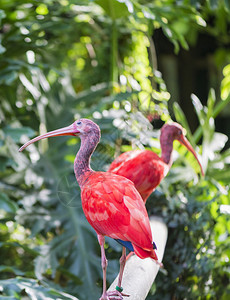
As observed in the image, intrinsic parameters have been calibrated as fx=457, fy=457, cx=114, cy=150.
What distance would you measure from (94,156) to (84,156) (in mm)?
253

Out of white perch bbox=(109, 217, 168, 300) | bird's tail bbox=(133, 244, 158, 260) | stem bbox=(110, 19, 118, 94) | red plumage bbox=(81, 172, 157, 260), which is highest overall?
red plumage bbox=(81, 172, 157, 260)

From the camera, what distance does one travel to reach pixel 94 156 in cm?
127

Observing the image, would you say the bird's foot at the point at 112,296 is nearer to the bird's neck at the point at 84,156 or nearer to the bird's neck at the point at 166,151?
the bird's neck at the point at 84,156

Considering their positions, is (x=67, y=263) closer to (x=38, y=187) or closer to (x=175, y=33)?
(x=38, y=187)

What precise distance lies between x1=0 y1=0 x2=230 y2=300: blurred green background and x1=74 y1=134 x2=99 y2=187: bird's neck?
0.19 meters

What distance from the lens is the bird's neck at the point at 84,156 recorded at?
1.01 m

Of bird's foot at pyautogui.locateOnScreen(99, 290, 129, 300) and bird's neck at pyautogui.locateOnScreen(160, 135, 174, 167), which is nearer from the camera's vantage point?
bird's foot at pyautogui.locateOnScreen(99, 290, 129, 300)

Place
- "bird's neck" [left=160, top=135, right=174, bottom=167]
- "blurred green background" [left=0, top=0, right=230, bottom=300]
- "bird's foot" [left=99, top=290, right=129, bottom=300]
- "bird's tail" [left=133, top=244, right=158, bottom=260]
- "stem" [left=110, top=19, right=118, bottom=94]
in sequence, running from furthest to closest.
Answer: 1. "stem" [left=110, top=19, right=118, bottom=94]
2. "blurred green background" [left=0, top=0, right=230, bottom=300]
3. "bird's neck" [left=160, top=135, right=174, bottom=167]
4. "bird's foot" [left=99, top=290, right=129, bottom=300]
5. "bird's tail" [left=133, top=244, right=158, bottom=260]

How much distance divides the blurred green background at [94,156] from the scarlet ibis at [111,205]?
0.69ft

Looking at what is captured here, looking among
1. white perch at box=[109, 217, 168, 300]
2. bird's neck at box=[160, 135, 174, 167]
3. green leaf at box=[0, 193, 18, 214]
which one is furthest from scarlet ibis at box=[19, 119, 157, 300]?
green leaf at box=[0, 193, 18, 214]

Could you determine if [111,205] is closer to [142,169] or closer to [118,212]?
[118,212]

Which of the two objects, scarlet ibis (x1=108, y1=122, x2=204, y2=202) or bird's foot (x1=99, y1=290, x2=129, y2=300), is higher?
scarlet ibis (x1=108, y1=122, x2=204, y2=202)

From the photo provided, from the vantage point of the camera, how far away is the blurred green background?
190 cm

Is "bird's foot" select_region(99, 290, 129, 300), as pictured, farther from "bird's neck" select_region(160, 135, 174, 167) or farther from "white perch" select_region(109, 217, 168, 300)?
"bird's neck" select_region(160, 135, 174, 167)
